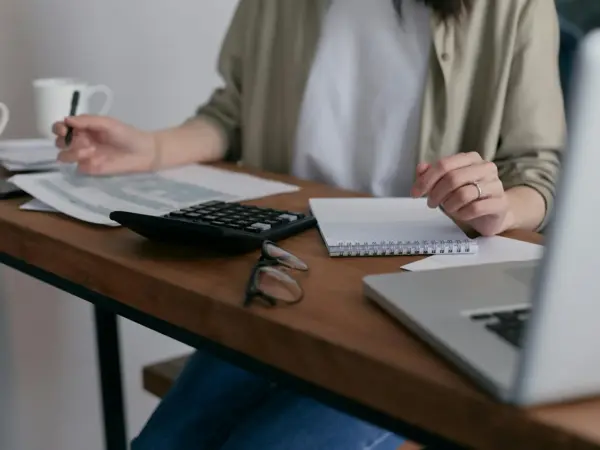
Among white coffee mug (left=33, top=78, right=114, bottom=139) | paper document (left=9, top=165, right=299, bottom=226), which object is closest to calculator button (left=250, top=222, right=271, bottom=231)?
paper document (left=9, top=165, right=299, bottom=226)

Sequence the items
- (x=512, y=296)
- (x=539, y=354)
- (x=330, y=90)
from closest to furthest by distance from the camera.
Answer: (x=539, y=354), (x=512, y=296), (x=330, y=90)

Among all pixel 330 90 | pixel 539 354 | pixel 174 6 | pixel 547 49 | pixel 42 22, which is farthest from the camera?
pixel 174 6

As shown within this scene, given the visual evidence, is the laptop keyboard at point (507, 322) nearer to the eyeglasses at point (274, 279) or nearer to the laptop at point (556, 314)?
the laptop at point (556, 314)

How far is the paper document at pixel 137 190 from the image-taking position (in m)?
0.74

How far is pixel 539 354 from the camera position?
13.5 inches

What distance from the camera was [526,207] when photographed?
2.48ft

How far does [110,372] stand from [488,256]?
0.68 meters

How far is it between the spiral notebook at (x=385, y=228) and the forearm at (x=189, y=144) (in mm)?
262

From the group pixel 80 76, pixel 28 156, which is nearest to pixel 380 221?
pixel 28 156

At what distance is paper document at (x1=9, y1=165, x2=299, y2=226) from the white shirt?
13 cm

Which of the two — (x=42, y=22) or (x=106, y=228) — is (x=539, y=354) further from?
(x=42, y=22)

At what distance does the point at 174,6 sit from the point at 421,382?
1133mm

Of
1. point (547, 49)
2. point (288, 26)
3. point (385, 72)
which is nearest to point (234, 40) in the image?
point (288, 26)

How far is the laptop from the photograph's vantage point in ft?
1.00
